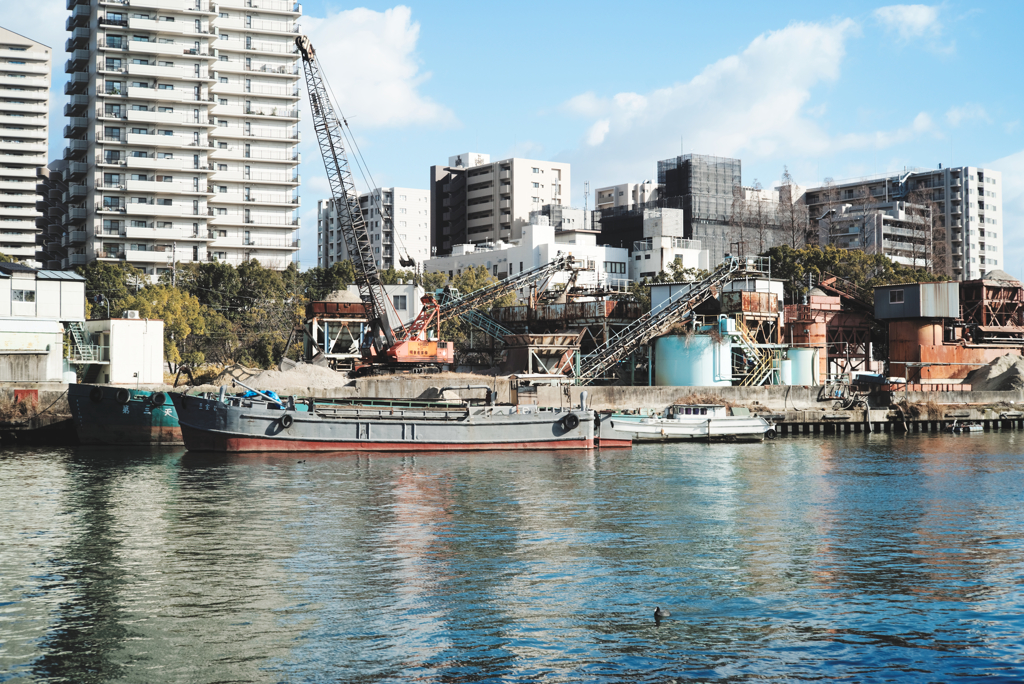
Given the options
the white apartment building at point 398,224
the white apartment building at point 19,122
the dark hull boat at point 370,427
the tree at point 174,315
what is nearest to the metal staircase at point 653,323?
the dark hull boat at point 370,427

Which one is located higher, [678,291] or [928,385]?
[678,291]

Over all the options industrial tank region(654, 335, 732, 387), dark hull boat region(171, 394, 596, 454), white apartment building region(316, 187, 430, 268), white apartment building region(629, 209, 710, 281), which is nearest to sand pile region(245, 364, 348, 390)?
dark hull boat region(171, 394, 596, 454)

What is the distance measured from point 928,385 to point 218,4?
316 ft

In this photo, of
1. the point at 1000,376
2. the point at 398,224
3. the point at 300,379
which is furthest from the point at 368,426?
the point at 398,224

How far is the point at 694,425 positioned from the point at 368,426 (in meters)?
21.1

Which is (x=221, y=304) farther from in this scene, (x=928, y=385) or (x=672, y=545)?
(x=672, y=545)

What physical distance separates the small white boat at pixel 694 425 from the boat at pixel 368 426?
15.0 ft

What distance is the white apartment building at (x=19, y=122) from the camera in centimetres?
16725

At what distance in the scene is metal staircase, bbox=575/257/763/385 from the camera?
2963 inches

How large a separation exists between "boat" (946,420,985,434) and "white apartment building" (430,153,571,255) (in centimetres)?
8467

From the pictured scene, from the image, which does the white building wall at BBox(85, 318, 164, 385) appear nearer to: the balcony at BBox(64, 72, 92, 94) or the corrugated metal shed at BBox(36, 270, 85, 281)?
the corrugated metal shed at BBox(36, 270, 85, 281)

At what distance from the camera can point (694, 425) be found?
2395 inches

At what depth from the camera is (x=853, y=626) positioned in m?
20.9

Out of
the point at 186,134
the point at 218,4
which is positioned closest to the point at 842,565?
the point at 186,134
